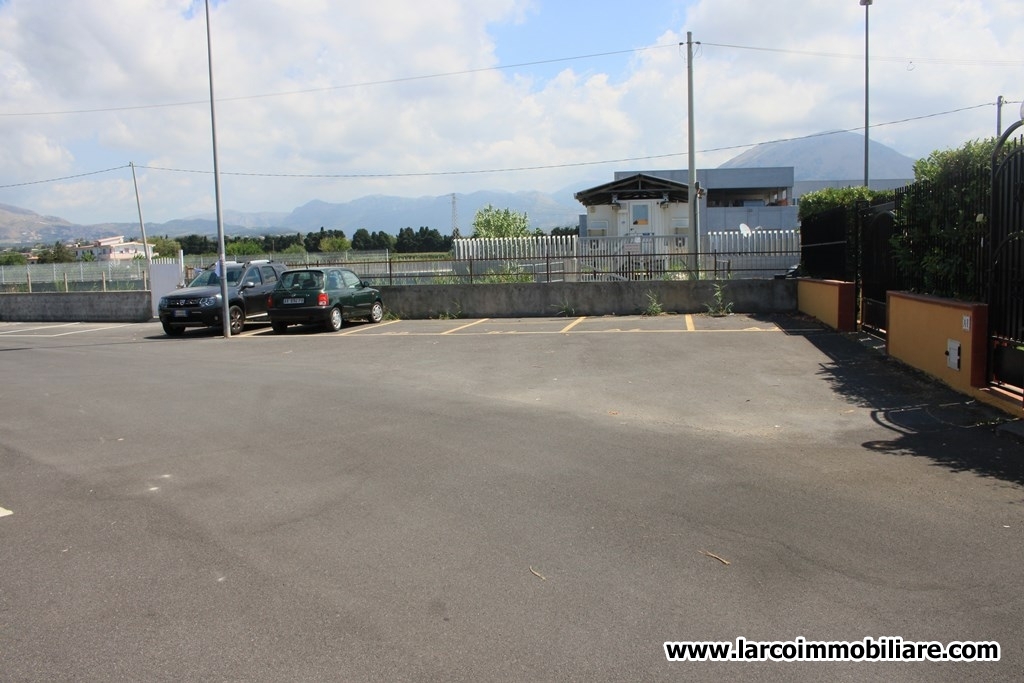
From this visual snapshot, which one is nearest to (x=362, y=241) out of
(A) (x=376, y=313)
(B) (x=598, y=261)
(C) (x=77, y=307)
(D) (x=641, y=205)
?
(D) (x=641, y=205)

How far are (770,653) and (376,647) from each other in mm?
1751

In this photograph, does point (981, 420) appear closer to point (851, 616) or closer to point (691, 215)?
point (851, 616)

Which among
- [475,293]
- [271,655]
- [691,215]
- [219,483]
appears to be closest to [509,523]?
[271,655]

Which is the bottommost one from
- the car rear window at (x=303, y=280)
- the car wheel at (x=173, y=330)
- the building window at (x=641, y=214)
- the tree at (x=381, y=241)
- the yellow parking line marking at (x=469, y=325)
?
the yellow parking line marking at (x=469, y=325)

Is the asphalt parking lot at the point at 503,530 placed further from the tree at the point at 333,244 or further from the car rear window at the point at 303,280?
the tree at the point at 333,244

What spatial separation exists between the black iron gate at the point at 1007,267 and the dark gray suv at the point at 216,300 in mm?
16410

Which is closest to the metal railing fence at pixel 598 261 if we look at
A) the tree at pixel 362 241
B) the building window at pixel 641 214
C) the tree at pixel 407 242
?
the building window at pixel 641 214

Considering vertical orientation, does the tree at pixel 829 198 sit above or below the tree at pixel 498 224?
below

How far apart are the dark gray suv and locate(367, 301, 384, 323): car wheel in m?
2.58

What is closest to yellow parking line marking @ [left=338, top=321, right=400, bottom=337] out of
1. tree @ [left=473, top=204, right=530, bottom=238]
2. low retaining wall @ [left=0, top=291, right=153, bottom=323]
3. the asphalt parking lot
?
the asphalt parking lot

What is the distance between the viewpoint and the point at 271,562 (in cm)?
461

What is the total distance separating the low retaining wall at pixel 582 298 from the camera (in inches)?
826

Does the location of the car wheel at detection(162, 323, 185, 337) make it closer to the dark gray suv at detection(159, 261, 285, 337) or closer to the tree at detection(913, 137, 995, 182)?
the dark gray suv at detection(159, 261, 285, 337)

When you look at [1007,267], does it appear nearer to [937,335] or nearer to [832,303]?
[937,335]
